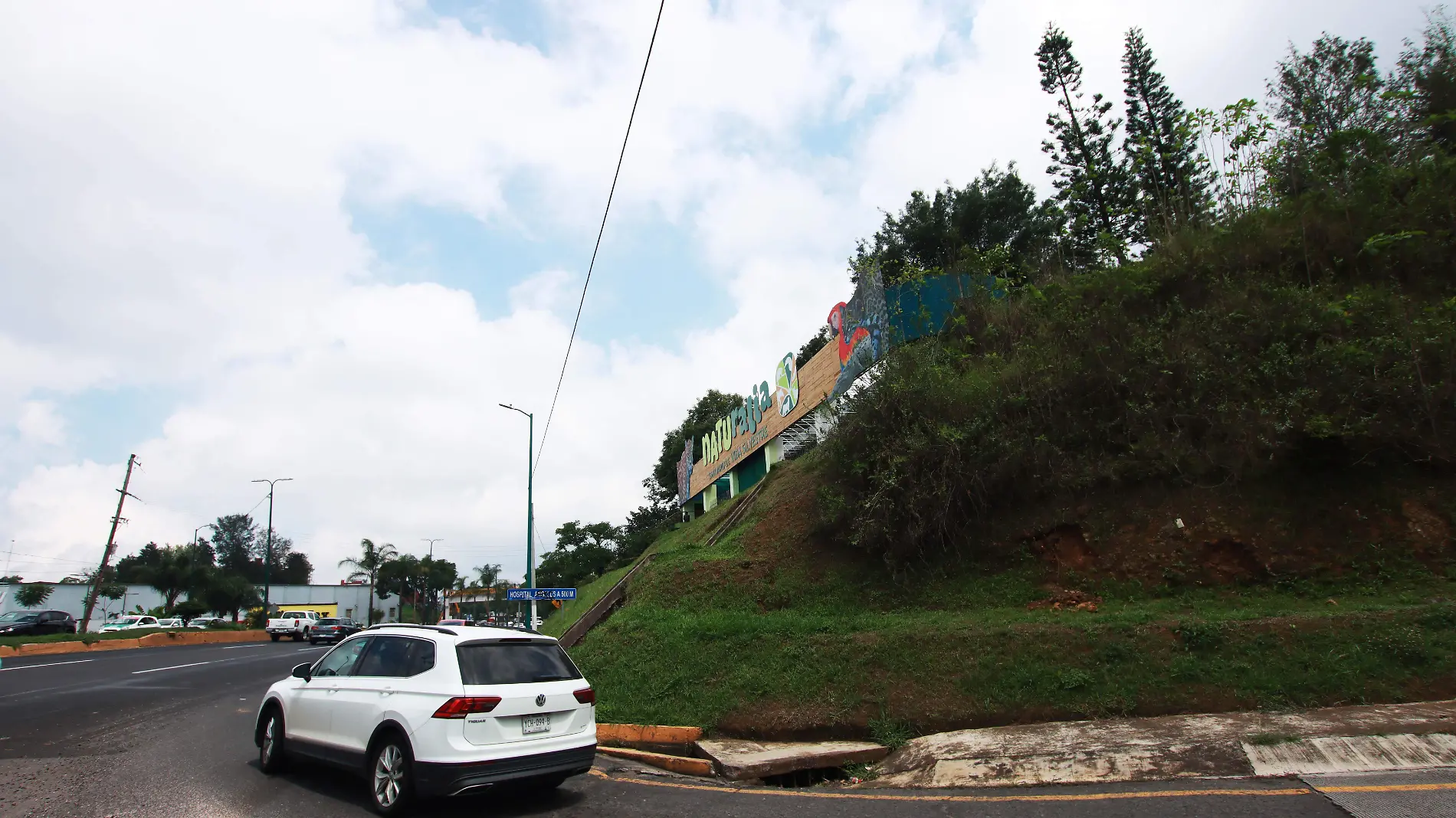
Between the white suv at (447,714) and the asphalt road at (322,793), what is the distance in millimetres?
369

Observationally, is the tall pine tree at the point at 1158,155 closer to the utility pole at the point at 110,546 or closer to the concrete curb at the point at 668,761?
the concrete curb at the point at 668,761

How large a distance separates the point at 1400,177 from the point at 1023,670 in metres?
11.6

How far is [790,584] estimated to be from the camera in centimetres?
1398

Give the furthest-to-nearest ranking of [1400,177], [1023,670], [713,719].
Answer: [1400,177], [713,719], [1023,670]

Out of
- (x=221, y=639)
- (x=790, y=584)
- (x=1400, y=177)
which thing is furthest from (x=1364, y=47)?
(x=221, y=639)

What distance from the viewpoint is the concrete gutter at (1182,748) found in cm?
621

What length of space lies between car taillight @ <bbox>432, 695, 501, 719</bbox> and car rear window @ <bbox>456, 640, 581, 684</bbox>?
0.18 meters

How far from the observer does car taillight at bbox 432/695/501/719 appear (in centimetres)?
612

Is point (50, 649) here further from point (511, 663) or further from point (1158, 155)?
point (1158, 155)

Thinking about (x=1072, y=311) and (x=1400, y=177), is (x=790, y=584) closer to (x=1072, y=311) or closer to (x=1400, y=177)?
(x=1072, y=311)

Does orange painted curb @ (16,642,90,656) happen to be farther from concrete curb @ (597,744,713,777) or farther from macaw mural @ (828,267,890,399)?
macaw mural @ (828,267,890,399)

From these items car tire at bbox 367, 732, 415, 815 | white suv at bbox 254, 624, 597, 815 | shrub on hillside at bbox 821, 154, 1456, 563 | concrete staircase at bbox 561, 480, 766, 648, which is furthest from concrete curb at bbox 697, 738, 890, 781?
concrete staircase at bbox 561, 480, 766, 648

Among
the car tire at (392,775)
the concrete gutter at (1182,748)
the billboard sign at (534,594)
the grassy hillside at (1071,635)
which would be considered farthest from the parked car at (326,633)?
the concrete gutter at (1182,748)

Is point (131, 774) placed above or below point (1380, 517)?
below
